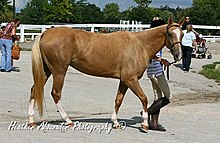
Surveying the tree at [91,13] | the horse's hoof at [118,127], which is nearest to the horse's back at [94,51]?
the horse's hoof at [118,127]

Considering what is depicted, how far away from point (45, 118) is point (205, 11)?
218ft

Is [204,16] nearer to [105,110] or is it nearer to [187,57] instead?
[187,57]

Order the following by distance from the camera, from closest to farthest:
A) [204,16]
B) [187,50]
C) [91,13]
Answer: [187,50] → [204,16] → [91,13]

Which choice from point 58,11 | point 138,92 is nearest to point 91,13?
point 58,11

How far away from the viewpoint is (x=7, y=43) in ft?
57.5

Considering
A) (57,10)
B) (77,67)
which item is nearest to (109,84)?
(77,67)

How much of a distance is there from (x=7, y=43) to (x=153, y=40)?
932cm

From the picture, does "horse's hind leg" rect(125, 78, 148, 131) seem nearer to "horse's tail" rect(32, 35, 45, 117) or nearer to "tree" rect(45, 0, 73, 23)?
"horse's tail" rect(32, 35, 45, 117)

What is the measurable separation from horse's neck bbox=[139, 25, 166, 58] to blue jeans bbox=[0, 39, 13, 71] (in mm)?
9209

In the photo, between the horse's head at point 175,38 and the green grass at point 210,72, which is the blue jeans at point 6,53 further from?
the horse's head at point 175,38

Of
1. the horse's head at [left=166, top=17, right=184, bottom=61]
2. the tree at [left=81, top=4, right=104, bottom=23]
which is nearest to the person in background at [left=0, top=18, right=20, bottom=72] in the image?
the horse's head at [left=166, top=17, right=184, bottom=61]

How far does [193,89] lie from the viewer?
17406 mm

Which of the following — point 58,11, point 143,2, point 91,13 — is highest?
point 143,2

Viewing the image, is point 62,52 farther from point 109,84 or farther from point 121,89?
point 109,84
